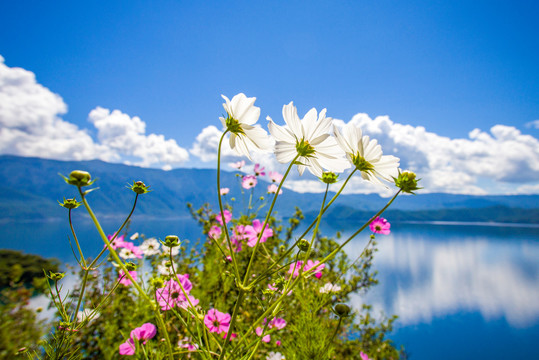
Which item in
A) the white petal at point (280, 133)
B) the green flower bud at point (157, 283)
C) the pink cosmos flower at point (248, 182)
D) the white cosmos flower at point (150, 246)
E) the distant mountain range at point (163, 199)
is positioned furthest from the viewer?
the distant mountain range at point (163, 199)

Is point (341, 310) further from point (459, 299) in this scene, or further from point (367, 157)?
point (459, 299)

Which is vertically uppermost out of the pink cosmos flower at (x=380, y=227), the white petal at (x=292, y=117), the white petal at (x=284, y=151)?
the white petal at (x=292, y=117)

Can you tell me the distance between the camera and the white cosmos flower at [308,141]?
0.42 m

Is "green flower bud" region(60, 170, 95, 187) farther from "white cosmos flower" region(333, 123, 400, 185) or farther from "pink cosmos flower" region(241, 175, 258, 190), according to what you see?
"pink cosmos flower" region(241, 175, 258, 190)

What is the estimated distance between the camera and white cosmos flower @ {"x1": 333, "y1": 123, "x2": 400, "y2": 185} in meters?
0.43

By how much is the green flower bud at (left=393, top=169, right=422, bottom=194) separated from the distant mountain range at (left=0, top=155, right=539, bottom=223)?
78972 millimetres

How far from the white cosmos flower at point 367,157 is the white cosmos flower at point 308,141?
2cm

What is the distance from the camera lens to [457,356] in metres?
9.52

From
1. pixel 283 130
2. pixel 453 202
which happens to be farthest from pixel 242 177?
pixel 453 202

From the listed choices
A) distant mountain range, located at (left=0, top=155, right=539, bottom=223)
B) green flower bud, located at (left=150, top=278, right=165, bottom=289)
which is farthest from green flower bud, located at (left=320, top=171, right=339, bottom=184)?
distant mountain range, located at (left=0, top=155, right=539, bottom=223)

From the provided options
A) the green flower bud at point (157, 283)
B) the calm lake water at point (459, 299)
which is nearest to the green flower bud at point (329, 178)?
the green flower bud at point (157, 283)

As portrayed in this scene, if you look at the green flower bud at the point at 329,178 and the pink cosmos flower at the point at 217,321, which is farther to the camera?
the pink cosmos flower at the point at 217,321

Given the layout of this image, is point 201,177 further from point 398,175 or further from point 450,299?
point 398,175

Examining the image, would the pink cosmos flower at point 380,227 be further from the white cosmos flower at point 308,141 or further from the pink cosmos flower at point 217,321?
the white cosmos flower at point 308,141
